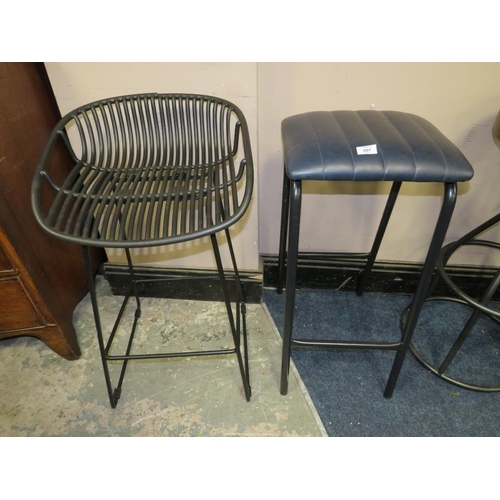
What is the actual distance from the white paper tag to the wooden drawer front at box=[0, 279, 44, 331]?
103cm

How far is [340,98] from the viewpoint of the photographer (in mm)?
1101

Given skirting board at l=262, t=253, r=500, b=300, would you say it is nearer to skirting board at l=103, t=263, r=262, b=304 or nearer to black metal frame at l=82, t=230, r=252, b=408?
skirting board at l=103, t=263, r=262, b=304

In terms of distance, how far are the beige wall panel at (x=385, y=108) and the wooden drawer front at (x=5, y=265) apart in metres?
0.83

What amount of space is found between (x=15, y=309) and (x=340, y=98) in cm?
123

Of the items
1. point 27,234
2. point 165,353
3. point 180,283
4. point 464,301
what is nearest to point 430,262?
point 464,301

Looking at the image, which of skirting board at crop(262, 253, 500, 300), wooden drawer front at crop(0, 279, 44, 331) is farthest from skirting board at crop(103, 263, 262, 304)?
wooden drawer front at crop(0, 279, 44, 331)

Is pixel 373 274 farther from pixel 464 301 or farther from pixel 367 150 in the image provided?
pixel 367 150

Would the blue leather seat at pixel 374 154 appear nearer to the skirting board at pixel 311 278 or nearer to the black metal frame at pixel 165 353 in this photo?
the black metal frame at pixel 165 353

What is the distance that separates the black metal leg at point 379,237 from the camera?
1208 mm

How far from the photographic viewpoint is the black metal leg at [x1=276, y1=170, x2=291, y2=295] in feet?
3.86

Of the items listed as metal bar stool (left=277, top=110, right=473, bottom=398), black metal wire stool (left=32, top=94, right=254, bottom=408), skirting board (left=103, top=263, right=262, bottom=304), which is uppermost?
metal bar stool (left=277, top=110, right=473, bottom=398)
